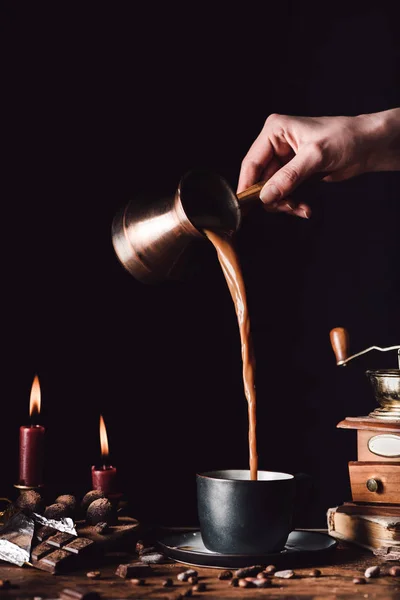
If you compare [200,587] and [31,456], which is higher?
[31,456]

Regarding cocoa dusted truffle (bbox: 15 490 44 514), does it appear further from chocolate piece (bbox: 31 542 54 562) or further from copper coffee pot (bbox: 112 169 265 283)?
copper coffee pot (bbox: 112 169 265 283)

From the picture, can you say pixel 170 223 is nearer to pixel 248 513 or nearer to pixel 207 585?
pixel 248 513

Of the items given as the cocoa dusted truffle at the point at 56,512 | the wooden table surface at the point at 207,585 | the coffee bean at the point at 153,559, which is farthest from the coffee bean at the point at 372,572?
the cocoa dusted truffle at the point at 56,512

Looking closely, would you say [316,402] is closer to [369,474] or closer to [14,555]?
[369,474]

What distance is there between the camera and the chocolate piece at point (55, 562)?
4.68 feet

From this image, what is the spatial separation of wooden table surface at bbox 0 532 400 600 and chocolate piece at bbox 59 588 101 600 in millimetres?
19

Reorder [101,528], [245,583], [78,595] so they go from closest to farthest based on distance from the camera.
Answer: [78,595], [245,583], [101,528]

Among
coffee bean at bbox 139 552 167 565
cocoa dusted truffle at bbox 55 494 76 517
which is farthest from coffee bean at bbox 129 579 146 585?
cocoa dusted truffle at bbox 55 494 76 517

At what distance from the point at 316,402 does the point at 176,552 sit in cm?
120

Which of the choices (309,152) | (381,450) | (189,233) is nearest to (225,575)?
(381,450)

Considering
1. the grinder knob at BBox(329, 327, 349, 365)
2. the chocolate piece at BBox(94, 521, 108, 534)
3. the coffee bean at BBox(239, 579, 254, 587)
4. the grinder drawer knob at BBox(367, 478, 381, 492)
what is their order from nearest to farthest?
the coffee bean at BBox(239, 579, 254, 587), the chocolate piece at BBox(94, 521, 108, 534), the grinder drawer knob at BBox(367, 478, 381, 492), the grinder knob at BBox(329, 327, 349, 365)

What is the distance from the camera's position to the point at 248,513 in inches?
57.3

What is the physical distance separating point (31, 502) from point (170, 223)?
0.59 metres

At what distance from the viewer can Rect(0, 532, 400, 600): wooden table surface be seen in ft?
4.30
